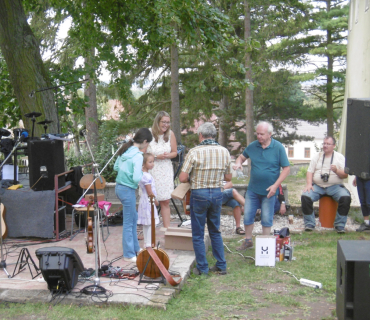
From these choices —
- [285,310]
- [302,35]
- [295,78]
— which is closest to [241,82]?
[285,310]

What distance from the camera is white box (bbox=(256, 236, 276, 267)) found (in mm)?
5266

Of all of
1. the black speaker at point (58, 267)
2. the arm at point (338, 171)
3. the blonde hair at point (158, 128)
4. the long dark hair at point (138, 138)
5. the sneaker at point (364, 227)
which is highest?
the blonde hair at point (158, 128)

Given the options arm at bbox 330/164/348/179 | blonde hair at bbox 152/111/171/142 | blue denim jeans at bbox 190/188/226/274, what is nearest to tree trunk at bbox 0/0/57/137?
blonde hair at bbox 152/111/171/142

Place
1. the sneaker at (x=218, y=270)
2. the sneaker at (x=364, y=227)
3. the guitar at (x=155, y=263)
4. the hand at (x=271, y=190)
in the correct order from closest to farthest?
the guitar at (x=155, y=263) → the sneaker at (x=218, y=270) → the hand at (x=271, y=190) → the sneaker at (x=364, y=227)

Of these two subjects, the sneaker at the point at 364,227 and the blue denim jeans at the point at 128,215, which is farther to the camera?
the sneaker at the point at 364,227

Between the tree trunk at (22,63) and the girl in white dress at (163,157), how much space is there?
2651mm

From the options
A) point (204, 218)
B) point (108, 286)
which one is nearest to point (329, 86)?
point (204, 218)

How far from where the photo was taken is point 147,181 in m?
5.31

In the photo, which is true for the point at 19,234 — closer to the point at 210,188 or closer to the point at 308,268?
the point at 210,188

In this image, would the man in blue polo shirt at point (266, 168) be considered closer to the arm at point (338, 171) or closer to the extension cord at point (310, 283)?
the extension cord at point (310, 283)

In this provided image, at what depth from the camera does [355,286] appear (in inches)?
126

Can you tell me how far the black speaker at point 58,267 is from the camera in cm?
403

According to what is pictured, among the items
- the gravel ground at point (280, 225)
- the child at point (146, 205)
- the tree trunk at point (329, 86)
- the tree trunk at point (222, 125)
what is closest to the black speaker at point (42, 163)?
the child at point (146, 205)

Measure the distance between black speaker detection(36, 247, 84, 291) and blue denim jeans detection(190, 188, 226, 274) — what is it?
133 centimetres
